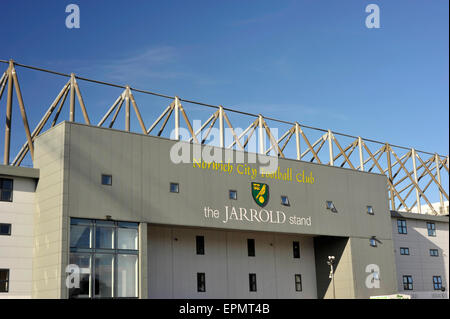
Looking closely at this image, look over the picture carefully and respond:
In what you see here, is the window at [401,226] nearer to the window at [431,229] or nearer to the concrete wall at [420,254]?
the concrete wall at [420,254]

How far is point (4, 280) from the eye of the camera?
3419 centimetres

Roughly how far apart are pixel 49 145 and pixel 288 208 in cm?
1803

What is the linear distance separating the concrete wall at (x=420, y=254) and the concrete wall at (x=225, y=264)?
1205 centimetres

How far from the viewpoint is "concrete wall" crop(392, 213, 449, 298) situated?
57347 mm

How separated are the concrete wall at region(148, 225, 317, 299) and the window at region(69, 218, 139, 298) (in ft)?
12.5

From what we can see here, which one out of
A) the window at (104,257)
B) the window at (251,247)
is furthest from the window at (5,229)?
the window at (251,247)

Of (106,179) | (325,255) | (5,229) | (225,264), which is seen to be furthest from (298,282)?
(5,229)

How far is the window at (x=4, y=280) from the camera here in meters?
34.0

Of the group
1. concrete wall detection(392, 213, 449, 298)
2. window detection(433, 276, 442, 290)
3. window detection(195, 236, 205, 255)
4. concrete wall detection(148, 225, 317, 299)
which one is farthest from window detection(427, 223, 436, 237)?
window detection(195, 236, 205, 255)

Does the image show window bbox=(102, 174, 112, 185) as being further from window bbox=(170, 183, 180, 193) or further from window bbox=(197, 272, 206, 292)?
window bbox=(197, 272, 206, 292)

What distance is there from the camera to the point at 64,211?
3388 centimetres
